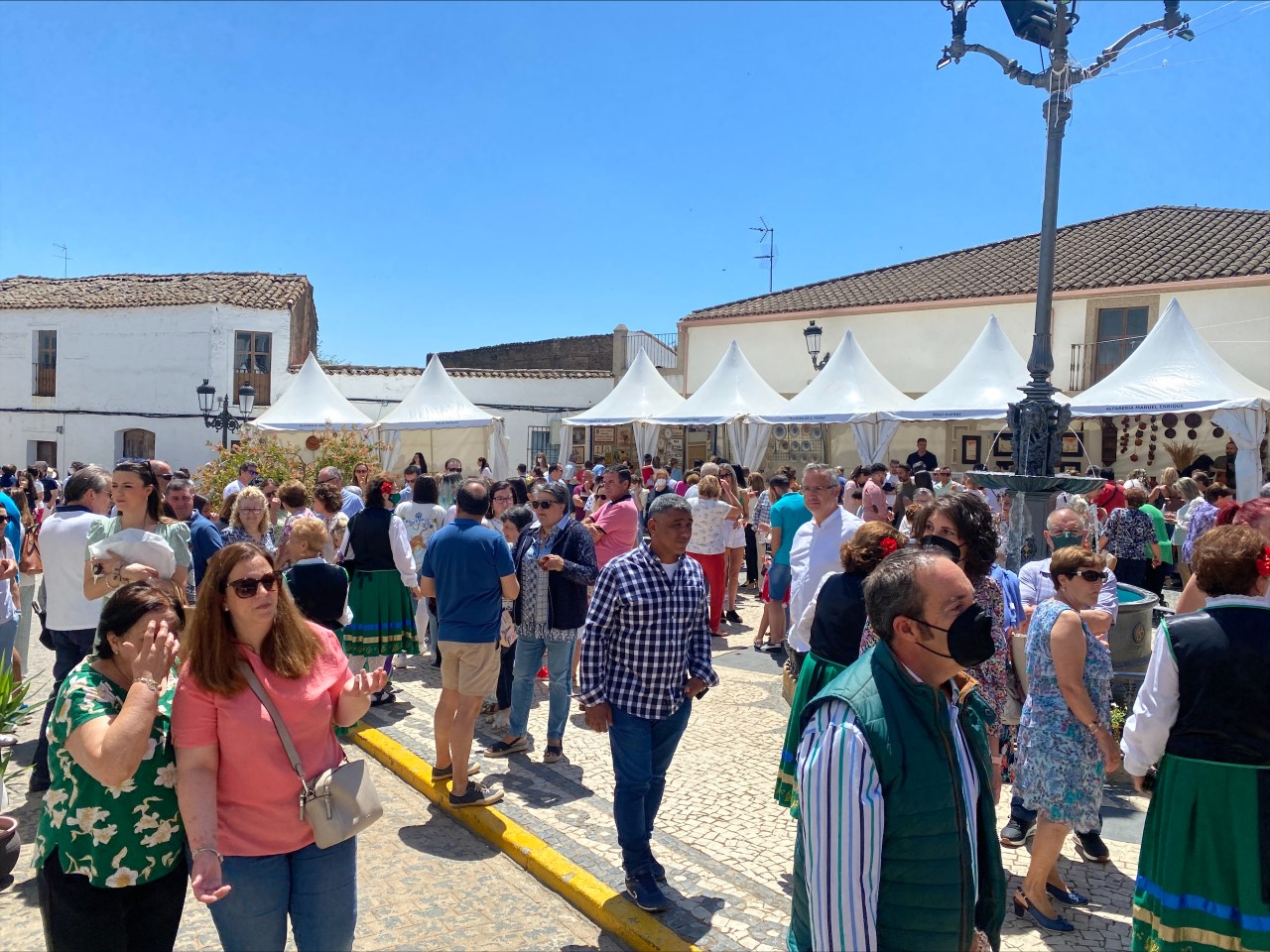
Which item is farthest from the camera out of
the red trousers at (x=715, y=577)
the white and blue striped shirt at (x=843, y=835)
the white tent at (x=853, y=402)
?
the white tent at (x=853, y=402)

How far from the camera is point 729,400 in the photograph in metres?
19.3

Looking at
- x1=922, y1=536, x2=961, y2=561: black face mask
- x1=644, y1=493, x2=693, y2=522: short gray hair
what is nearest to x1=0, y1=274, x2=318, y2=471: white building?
x1=644, y1=493, x2=693, y2=522: short gray hair

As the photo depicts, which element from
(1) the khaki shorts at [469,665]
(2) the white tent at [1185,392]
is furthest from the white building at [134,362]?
(1) the khaki shorts at [469,665]

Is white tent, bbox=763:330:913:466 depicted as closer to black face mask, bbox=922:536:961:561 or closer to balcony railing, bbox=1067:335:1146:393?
balcony railing, bbox=1067:335:1146:393

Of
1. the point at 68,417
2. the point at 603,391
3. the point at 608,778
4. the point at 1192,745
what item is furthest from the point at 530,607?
the point at 68,417

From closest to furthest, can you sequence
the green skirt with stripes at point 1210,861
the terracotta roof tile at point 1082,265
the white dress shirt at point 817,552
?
1. the green skirt with stripes at point 1210,861
2. the white dress shirt at point 817,552
3. the terracotta roof tile at point 1082,265

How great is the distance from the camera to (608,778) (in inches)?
223

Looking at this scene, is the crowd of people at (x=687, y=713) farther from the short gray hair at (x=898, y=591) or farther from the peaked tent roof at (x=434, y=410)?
the peaked tent roof at (x=434, y=410)

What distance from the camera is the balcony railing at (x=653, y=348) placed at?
3000cm

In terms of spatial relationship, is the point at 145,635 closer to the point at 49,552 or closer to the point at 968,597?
the point at 968,597

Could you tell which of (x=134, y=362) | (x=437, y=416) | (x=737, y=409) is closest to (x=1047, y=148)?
(x=737, y=409)

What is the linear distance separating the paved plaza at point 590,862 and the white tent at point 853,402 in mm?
11304

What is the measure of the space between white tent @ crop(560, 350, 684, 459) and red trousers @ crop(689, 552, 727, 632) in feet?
34.3

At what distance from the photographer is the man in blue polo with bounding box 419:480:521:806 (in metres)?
5.23
